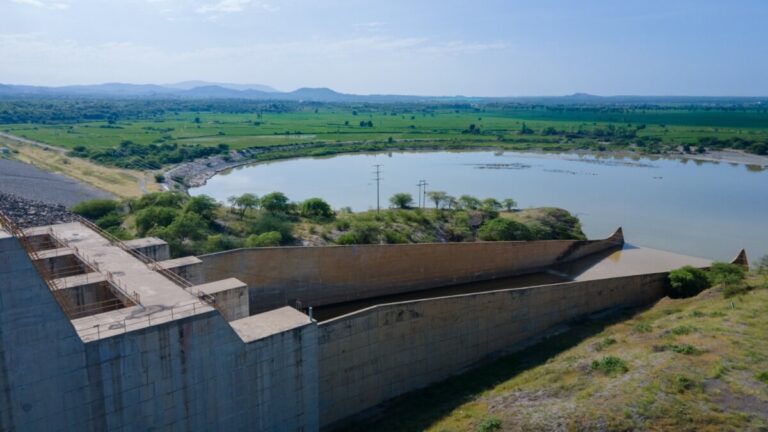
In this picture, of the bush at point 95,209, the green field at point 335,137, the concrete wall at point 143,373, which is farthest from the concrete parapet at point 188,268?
the green field at point 335,137

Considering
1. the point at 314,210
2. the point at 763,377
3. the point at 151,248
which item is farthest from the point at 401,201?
the point at 763,377

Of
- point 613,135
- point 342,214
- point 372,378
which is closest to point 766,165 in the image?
point 613,135

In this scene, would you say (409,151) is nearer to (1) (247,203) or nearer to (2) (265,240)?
(1) (247,203)

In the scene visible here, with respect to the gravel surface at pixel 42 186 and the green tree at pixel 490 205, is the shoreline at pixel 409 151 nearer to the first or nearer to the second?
the gravel surface at pixel 42 186

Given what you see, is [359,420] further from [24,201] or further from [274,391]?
[24,201]

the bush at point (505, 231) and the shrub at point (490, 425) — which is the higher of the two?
the bush at point (505, 231)
